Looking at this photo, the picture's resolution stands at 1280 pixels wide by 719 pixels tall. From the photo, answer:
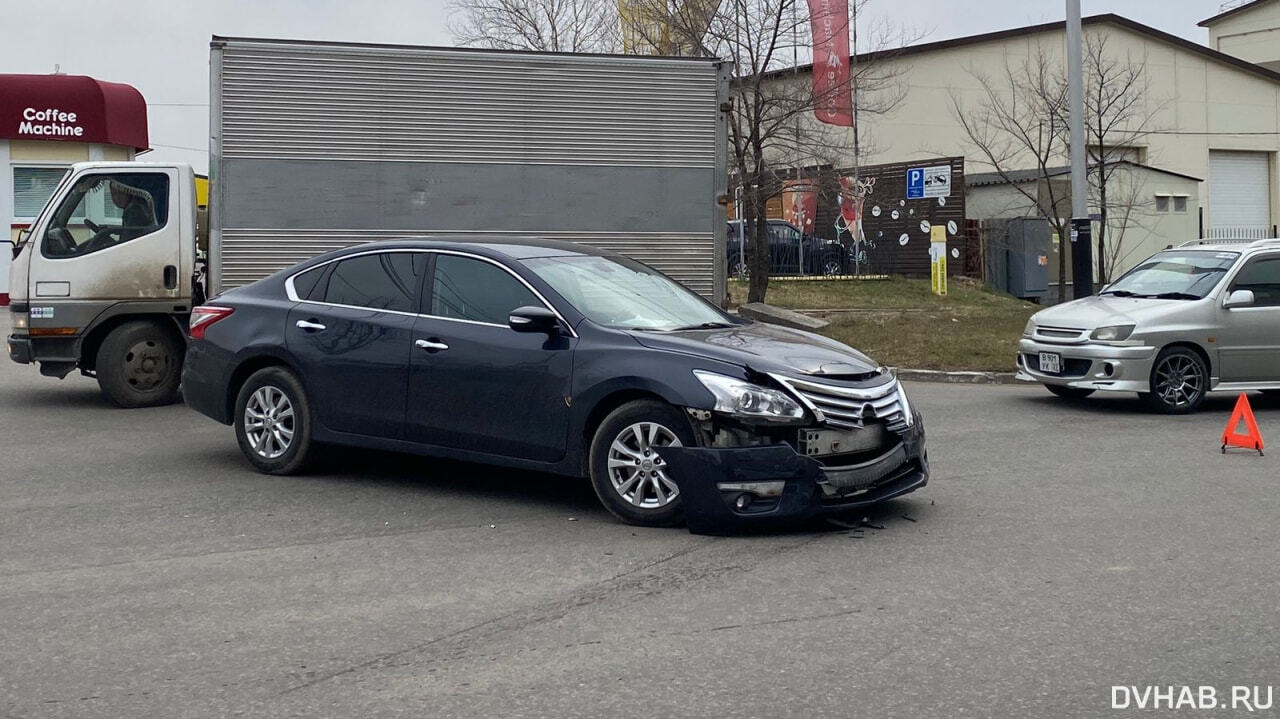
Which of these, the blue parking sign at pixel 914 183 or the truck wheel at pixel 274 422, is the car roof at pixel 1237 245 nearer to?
the truck wheel at pixel 274 422

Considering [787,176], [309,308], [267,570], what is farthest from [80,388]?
[787,176]

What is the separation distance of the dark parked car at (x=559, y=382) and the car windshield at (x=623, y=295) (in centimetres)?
2

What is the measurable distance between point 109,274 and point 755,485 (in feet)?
26.3

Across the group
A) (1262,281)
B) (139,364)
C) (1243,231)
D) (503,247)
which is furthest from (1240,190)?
(503,247)

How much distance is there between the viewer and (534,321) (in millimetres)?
7656

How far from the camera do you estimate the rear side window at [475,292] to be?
8094 mm

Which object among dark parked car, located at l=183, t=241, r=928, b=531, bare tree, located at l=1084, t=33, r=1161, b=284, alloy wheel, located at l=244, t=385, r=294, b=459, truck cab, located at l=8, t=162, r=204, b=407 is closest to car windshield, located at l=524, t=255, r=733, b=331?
dark parked car, located at l=183, t=241, r=928, b=531

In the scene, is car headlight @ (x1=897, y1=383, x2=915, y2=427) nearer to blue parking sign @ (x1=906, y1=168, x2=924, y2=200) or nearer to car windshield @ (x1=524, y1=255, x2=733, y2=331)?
car windshield @ (x1=524, y1=255, x2=733, y2=331)

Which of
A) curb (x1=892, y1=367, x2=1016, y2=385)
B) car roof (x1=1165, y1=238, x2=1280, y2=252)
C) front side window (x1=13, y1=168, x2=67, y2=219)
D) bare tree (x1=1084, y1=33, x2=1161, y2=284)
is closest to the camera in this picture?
car roof (x1=1165, y1=238, x2=1280, y2=252)

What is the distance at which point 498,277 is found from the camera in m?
8.22

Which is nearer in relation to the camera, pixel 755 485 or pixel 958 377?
pixel 755 485

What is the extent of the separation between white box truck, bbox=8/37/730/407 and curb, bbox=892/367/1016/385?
316cm

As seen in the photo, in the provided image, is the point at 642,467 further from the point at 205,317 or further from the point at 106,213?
the point at 106,213
